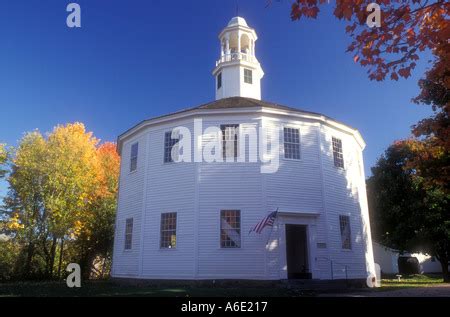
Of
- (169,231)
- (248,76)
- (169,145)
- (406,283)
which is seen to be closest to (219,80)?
(248,76)

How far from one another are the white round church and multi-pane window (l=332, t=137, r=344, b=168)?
0.06 metres

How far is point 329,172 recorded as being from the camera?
1988cm

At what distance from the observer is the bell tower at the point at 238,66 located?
2527cm

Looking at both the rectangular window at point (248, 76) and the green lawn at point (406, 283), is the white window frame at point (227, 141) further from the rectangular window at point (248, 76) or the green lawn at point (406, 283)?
the green lawn at point (406, 283)

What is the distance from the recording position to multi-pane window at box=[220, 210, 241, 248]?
17.8 meters

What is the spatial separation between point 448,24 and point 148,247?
53.2 feet

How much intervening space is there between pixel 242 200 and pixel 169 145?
5192mm

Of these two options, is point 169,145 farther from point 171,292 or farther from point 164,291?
point 171,292

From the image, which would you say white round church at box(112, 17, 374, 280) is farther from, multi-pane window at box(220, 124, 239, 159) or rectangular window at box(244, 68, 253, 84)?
rectangular window at box(244, 68, 253, 84)

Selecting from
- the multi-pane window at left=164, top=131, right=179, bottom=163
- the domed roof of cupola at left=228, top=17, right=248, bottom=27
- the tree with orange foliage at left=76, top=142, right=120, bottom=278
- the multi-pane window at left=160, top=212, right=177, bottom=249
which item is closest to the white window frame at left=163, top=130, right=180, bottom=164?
the multi-pane window at left=164, top=131, right=179, bottom=163

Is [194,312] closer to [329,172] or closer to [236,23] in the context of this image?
[329,172]

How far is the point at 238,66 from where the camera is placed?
25.4 metres

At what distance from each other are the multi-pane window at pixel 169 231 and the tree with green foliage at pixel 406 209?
14.8 metres

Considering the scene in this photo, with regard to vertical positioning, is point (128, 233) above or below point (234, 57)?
below
